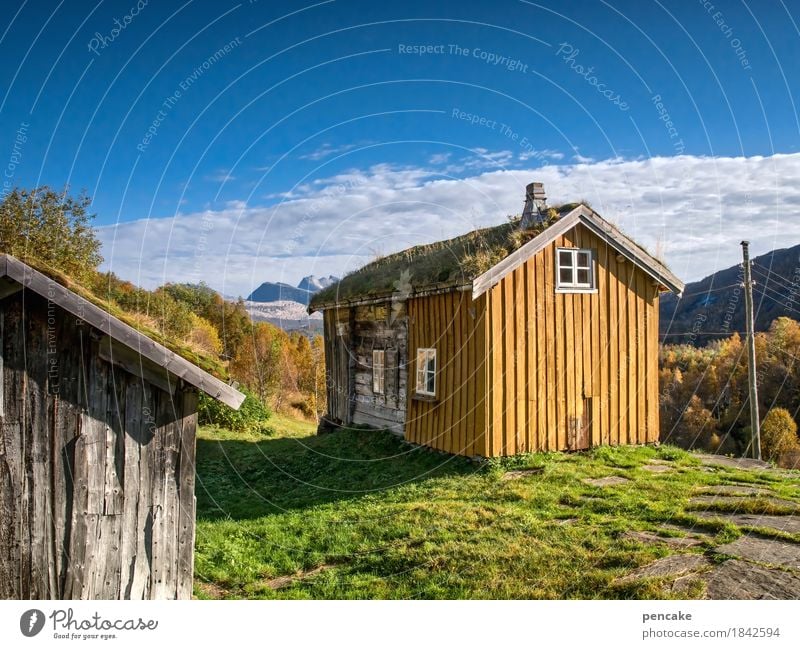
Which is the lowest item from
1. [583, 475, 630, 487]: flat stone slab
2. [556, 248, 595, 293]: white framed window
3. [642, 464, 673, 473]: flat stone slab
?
[642, 464, 673, 473]: flat stone slab

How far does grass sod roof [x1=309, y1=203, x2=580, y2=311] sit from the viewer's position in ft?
40.5

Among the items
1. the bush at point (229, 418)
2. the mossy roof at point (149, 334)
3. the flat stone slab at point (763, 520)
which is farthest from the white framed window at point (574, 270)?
the bush at point (229, 418)

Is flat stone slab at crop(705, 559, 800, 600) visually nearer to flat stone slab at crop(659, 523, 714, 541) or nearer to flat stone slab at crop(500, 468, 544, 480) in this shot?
flat stone slab at crop(659, 523, 714, 541)

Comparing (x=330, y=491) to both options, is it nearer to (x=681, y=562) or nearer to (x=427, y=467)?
(x=427, y=467)

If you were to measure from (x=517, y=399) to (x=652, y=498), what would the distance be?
3.46 m

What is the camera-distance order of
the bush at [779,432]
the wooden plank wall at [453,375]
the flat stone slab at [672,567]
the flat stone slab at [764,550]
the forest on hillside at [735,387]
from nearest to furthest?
1. the flat stone slab at [672,567]
2. the flat stone slab at [764,550]
3. the wooden plank wall at [453,375]
4. the bush at [779,432]
5. the forest on hillside at [735,387]

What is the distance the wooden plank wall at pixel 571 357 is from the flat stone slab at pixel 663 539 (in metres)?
4.31

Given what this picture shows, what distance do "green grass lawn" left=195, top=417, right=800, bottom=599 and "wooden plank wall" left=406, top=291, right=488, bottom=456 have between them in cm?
48

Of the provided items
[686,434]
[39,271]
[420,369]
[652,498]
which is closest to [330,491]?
[420,369]

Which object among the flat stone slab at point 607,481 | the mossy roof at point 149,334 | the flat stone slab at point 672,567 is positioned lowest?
the flat stone slab at point 607,481

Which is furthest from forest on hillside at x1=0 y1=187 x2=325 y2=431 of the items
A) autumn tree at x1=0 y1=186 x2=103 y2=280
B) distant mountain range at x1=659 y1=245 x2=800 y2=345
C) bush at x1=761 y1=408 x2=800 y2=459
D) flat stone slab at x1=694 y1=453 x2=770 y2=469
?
bush at x1=761 y1=408 x2=800 y2=459

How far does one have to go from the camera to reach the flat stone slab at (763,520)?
8055 mm

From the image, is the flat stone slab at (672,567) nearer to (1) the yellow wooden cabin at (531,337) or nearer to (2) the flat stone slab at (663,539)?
(2) the flat stone slab at (663,539)

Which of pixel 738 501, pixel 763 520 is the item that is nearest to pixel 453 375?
pixel 738 501
